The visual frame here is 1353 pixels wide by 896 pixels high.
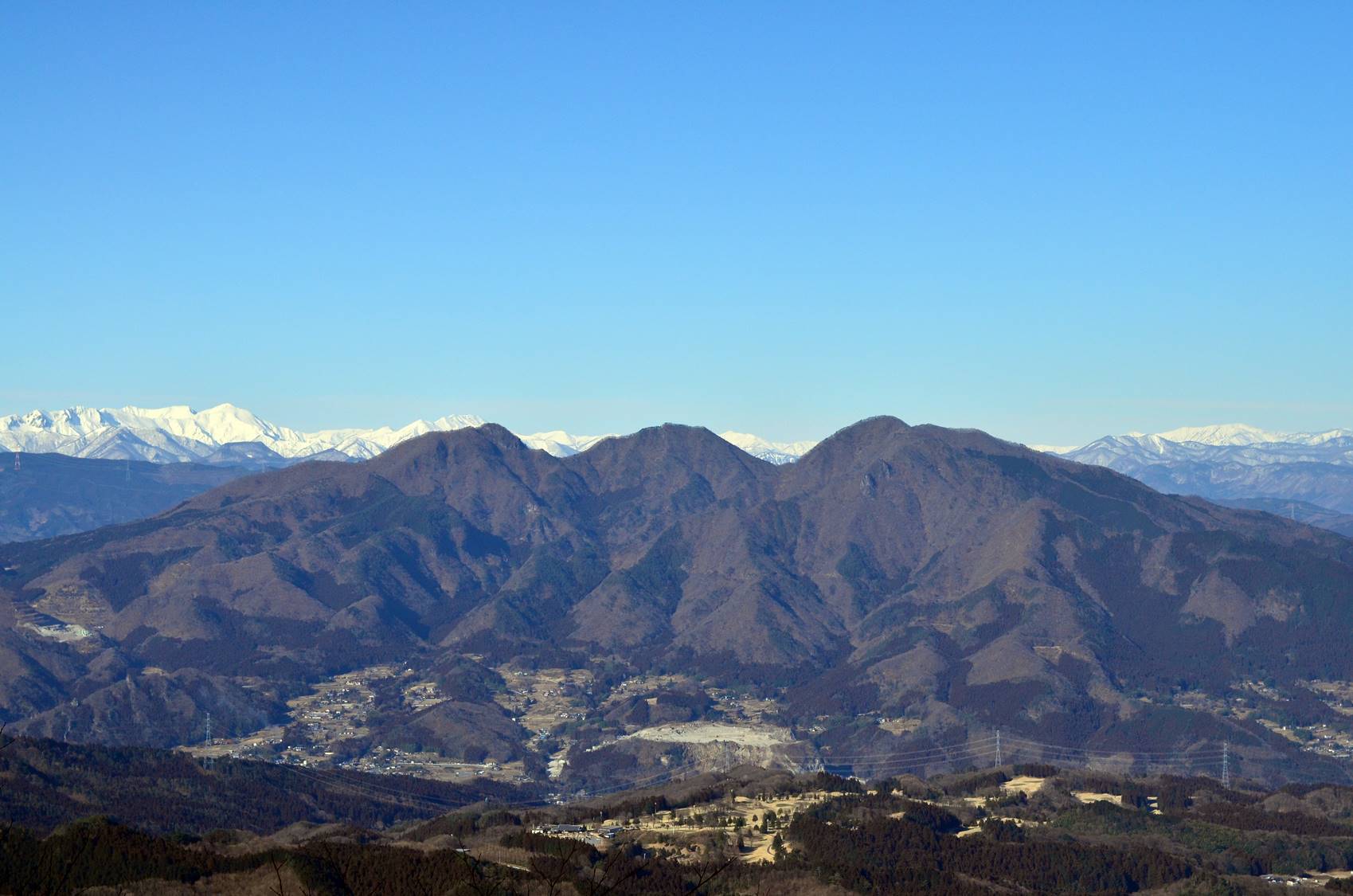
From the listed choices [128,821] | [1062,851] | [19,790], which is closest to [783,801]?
[1062,851]

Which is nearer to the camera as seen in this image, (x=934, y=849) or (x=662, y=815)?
(x=934, y=849)

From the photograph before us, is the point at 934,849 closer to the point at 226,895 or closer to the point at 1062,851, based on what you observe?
the point at 1062,851

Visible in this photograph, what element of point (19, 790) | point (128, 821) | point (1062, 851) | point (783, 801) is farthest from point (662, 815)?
point (19, 790)

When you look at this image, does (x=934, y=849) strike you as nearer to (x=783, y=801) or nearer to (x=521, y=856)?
(x=783, y=801)

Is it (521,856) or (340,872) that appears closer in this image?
(340,872)

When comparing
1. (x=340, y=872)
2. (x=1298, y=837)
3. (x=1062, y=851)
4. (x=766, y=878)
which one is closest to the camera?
(x=340, y=872)

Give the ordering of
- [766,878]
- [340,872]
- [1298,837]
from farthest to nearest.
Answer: [1298,837], [766,878], [340,872]

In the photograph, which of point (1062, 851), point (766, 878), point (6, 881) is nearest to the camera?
point (6, 881)

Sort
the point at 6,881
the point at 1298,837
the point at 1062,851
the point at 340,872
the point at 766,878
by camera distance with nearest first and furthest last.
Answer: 1. the point at 6,881
2. the point at 340,872
3. the point at 766,878
4. the point at 1062,851
5. the point at 1298,837
